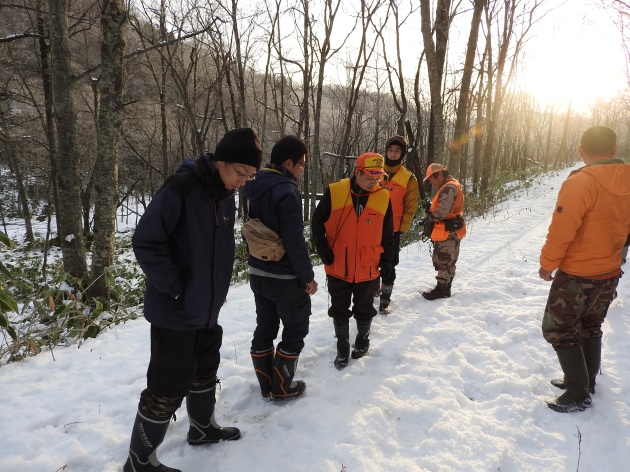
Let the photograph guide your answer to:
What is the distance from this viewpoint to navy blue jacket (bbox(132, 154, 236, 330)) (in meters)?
1.73

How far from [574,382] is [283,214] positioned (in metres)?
2.63

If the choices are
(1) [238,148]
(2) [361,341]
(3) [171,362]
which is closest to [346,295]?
(2) [361,341]

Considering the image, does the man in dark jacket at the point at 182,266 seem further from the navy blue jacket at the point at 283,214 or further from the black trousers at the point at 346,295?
the black trousers at the point at 346,295

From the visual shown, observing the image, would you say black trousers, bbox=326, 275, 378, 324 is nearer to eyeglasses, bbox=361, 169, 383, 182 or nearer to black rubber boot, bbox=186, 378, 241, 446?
eyeglasses, bbox=361, 169, 383, 182

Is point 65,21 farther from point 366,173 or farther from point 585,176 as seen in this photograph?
point 585,176

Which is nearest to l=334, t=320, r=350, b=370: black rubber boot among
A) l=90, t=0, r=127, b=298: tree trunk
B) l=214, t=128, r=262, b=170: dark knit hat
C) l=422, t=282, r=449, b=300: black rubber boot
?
l=214, t=128, r=262, b=170: dark knit hat

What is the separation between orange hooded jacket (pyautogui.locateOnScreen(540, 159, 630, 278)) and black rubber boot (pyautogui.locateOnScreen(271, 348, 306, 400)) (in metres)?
2.13

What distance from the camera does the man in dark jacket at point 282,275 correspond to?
2.48 m

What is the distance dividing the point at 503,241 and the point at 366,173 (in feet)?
21.2

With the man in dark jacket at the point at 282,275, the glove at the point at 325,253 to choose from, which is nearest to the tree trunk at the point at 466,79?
the glove at the point at 325,253

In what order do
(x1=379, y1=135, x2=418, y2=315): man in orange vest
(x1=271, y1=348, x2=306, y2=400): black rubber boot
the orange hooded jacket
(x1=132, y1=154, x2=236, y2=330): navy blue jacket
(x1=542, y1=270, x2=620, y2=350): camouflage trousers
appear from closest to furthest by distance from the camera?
1. (x1=132, y1=154, x2=236, y2=330): navy blue jacket
2. the orange hooded jacket
3. (x1=542, y1=270, x2=620, y2=350): camouflage trousers
4. (x1=271, y1=348, x2=306, y2=400): black rubber boot
5. (x1=379, y1=135, x2=418, y2=315): man in orange vest

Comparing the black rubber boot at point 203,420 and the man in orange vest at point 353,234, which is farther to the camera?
the man in orange vest at point 353,234

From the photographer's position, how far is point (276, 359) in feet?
9.08

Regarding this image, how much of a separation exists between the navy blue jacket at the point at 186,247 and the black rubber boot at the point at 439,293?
3.75 m
